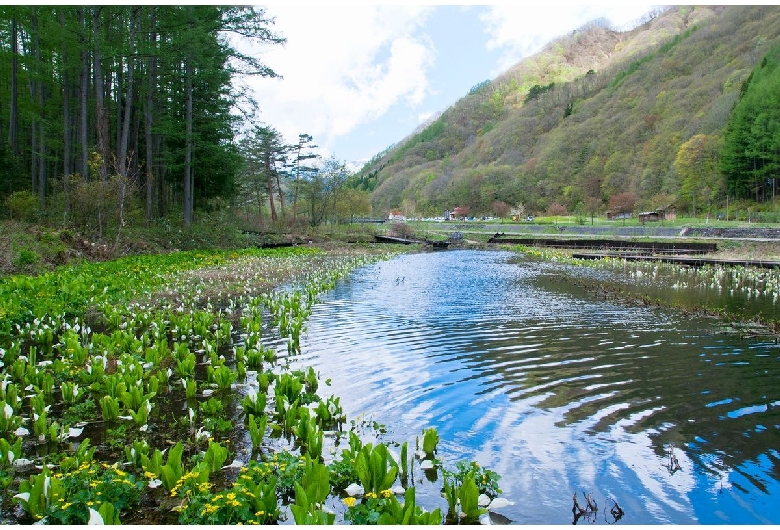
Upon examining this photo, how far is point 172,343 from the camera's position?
891 cm

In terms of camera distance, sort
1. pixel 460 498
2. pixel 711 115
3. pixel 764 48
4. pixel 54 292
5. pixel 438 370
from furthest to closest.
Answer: pixel 764 48
pixel 711 115
pixel 54 292
pixel 438 370
pixel 460 498

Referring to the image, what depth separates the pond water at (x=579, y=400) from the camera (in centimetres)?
424

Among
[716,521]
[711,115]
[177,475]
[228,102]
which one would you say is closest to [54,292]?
[177,475]

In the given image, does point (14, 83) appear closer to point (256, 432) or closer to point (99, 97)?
point (99, 97)

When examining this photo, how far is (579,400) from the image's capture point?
21.0 ft

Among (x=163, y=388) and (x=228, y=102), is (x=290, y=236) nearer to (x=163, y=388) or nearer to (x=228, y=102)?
(x=228, y=102)

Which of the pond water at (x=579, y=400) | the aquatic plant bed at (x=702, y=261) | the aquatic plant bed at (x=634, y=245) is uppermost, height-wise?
the aquatic plant bed at (x=634, y=245)

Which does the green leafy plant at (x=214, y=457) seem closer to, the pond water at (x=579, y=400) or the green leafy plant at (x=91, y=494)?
the green leafy plant at (x=91, y=494)

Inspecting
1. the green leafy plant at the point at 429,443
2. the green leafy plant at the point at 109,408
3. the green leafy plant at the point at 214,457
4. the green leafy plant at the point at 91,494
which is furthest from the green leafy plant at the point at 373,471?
the green leafy plant at the point at 109,408

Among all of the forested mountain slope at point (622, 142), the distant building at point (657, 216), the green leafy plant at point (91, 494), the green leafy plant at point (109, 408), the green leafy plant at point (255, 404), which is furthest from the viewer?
the forested mountain slope at point (622, 142)

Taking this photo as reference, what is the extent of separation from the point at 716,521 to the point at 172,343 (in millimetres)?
7966

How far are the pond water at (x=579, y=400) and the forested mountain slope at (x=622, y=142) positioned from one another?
63.1 meters

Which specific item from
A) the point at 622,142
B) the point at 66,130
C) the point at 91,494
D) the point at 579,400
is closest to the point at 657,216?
the point at 622,142

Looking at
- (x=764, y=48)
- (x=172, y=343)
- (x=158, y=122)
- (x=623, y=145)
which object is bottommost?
(x=172, y=343)
